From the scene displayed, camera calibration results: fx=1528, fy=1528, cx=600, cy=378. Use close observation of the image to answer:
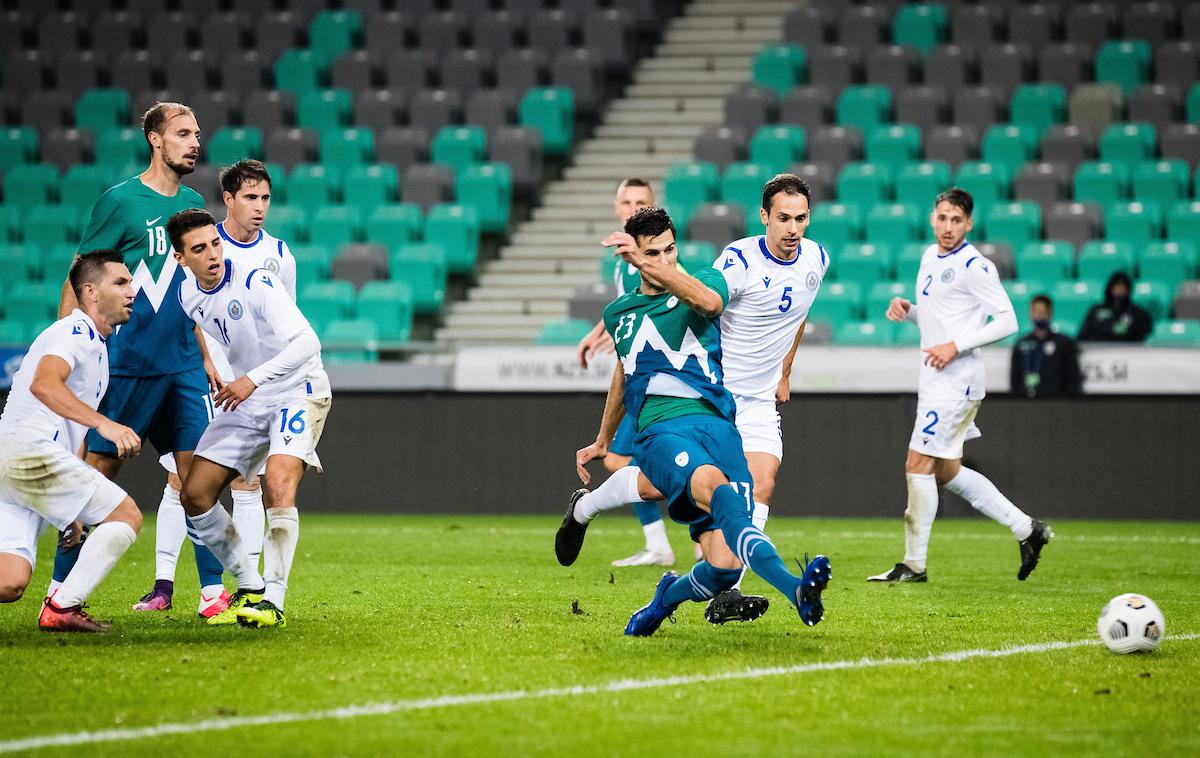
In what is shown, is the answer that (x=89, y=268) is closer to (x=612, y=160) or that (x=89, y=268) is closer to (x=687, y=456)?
(x=687, y=456)

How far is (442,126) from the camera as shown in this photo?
2164 centimetres

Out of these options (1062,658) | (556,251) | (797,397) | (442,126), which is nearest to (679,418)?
(1062,658)

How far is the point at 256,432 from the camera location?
7281 mm

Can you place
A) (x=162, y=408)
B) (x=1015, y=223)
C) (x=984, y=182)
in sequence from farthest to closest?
(x=984, y=182)
(x=1015, y=223)
(x=162, y=408)

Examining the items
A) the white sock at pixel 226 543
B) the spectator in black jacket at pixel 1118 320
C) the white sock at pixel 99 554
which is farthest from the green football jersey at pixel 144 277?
the spectator in black jacket at pixel 1118 320

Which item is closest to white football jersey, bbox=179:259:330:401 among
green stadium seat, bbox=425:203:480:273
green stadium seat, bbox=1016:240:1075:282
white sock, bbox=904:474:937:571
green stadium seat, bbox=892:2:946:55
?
white sock, bbox=904:474:937:571

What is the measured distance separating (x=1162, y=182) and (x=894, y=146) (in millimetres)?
3287

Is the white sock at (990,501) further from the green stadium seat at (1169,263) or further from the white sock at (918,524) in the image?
the green stadium seat at (1169,263)

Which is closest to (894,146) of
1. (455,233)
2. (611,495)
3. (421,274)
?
(455,233)

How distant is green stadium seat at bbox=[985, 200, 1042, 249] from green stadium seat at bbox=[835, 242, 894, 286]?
1.33 meters

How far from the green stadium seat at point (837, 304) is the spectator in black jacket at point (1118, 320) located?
2709 millimetres

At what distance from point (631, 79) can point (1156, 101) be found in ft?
25.2

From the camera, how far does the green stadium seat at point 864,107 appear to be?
20266mm

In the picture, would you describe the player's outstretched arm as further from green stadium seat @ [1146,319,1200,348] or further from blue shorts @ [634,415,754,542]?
green stadium seat @ [1146,319,1200,348]
